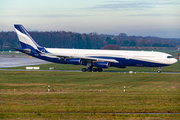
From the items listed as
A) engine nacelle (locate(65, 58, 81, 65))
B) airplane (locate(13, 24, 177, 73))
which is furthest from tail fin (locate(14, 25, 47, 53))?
engine nacelle (locate(65, 58, 81, 65))

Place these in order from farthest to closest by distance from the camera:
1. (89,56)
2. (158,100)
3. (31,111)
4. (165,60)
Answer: (89,56)
(165,60)
(158,100)
(31,111)

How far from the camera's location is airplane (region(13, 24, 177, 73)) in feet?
181

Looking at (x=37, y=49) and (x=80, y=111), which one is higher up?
(x=37, y=49)

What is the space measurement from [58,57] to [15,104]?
36.3 m

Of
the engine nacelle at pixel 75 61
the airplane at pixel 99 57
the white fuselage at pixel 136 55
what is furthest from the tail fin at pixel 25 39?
the engine nacelle at pixel 75 61

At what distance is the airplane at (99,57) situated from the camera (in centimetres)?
5512

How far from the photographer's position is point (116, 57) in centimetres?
5628

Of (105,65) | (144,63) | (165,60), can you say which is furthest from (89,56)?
(165,60)

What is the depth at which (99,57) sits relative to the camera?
5753 cm

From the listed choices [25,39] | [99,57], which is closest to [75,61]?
[99,57]

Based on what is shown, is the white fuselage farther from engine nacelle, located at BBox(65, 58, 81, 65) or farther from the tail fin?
the tail fin

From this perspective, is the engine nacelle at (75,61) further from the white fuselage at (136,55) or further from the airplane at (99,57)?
the white fuselage at (136,55)

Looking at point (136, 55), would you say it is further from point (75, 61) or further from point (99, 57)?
point (75, 61)

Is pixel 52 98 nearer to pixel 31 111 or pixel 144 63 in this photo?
pixel 31 111
